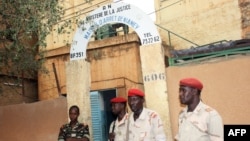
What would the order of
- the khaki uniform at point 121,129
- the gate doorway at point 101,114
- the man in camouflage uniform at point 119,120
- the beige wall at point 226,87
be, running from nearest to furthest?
1. the khaki uniform at point 121,129
2. the man in camouflage uniform at point 119,120
3. the beige wall at point 226,87
4. the gate doorway at point 101,114

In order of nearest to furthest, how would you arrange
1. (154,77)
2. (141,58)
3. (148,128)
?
(148,128), (154,77), (141,58)

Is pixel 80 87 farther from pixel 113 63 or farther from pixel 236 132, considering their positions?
pixel 236 132

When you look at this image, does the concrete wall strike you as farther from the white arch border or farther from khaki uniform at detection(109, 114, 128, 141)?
khaki uniform at detection(109, 114, 128, 141)

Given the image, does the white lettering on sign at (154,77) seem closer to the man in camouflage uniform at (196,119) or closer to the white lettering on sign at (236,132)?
the white lettering on sign at (236,132)

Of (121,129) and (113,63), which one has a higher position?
(113,63)

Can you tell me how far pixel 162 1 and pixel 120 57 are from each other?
4.72 metres

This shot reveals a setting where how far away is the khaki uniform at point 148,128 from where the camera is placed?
431 centimetres

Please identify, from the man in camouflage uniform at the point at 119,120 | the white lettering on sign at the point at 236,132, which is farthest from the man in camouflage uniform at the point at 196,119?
the man in camouflage uniform at the point at 119,120

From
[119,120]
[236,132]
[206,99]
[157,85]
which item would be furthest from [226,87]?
[119,120]

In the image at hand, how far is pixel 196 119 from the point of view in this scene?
11.0ft

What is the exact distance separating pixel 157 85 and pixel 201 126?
3.28 m

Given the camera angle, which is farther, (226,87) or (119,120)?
(226,87)

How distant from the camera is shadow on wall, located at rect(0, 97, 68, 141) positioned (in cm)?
795

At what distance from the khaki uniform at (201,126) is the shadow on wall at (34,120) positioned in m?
4.78
